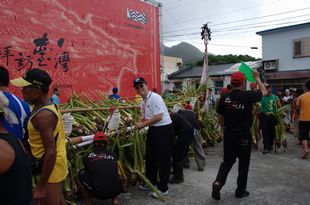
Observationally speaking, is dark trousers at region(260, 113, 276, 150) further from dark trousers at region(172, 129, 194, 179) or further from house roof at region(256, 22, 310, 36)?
house roof at region(256, 22, 310, 36)

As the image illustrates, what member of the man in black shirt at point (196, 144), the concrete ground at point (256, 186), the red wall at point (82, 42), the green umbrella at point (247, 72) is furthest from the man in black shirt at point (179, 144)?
the red wall at point (82, 42)

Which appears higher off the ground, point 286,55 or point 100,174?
point 286,55

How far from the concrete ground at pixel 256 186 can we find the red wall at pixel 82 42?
5322 millimetres

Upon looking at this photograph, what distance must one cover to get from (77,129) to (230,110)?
7.56ft

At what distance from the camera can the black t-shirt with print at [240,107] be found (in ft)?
14.8

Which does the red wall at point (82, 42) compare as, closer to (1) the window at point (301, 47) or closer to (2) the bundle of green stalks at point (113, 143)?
(2) the bundle of green stalks at point (113, 143)

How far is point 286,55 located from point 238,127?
61.9 ft

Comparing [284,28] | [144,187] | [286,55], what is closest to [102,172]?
[144,187]

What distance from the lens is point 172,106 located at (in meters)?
7.22

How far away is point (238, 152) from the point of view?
181 inches

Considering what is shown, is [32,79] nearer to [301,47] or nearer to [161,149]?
[161,149]

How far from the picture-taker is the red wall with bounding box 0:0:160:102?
344 inches

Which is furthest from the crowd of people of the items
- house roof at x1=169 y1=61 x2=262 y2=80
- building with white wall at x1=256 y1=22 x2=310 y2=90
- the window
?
house roof at x1=169 y1=61 x2=262 y2=80

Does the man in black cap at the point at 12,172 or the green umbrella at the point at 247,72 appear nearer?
the man in black cap at the point at 12,172
